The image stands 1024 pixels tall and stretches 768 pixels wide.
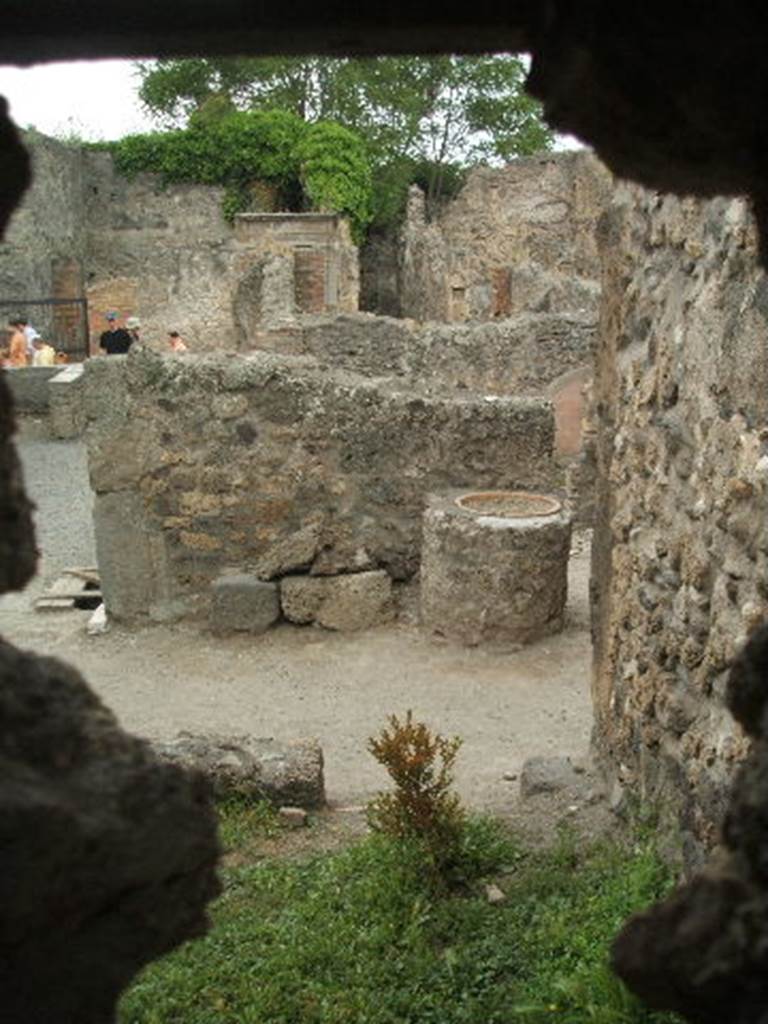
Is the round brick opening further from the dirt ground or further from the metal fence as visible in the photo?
the metal fence

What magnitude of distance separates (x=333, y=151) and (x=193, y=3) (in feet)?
70.3

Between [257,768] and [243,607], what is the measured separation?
2.63 m

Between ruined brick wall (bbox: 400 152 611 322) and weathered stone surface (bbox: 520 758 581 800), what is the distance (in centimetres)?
1578

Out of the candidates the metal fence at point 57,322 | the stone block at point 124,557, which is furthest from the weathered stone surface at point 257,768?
the metal fence at point 57,322

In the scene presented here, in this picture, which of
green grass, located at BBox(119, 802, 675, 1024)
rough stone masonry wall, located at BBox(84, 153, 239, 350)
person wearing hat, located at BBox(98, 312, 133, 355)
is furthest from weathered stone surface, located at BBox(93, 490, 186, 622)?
rough stone masonry wall, located at BBox(84, 153, 239, 350)

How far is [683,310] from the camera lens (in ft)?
12.6

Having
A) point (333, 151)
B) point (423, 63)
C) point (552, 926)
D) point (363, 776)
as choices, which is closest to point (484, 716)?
point (363, 776)

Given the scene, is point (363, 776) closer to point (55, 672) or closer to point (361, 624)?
point (361, 624)

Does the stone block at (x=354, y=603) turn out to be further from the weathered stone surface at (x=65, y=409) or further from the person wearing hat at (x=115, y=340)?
the person wearing hat at (x=115, y=340)

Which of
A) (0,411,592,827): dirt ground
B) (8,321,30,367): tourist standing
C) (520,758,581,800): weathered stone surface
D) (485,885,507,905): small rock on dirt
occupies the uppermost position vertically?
(8,321,30,367): tourist standing

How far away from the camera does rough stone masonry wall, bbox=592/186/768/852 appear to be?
10.2ft

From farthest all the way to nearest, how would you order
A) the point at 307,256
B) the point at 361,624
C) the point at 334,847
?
1. the point at 307,256
2. the point at 361,624
3. the point at 334,847

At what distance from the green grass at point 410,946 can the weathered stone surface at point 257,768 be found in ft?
2.56

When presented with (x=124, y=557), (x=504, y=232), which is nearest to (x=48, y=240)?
(x=504, y=232)
